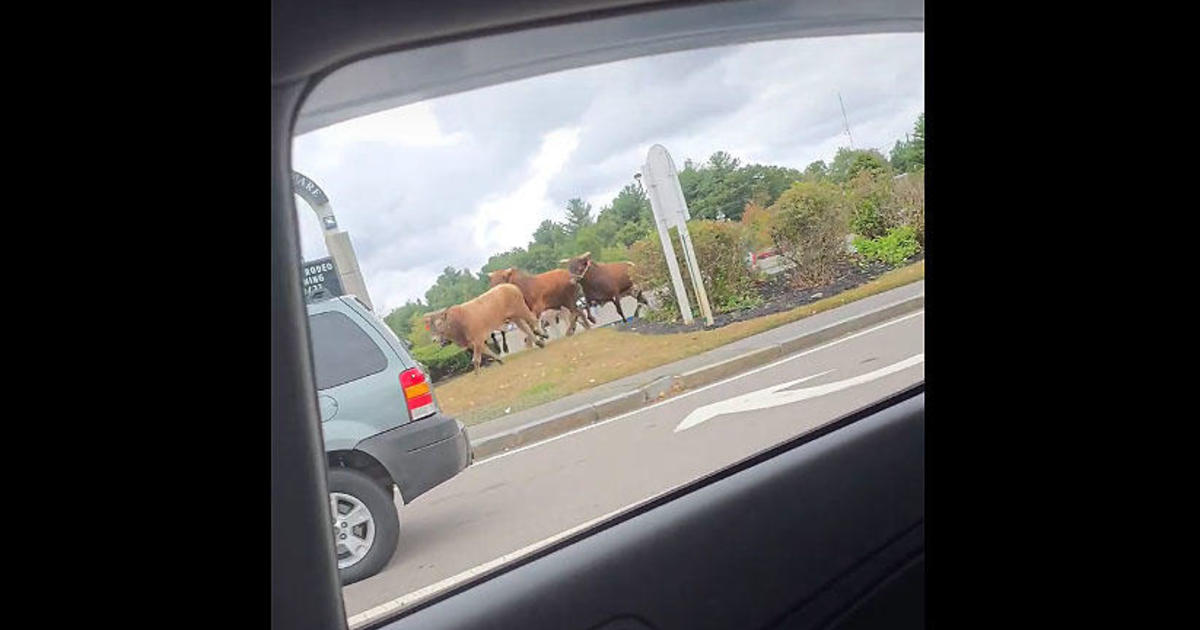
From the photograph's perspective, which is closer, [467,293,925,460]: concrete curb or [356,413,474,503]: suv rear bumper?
[356,413,474,503]: suv rear bumper

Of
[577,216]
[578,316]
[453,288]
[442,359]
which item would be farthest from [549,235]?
[442,359]

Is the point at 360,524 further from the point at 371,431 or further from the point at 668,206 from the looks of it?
the point at 668,206

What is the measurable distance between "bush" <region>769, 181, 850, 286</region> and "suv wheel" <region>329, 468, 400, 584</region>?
1.24 meters

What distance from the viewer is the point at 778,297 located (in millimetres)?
2600

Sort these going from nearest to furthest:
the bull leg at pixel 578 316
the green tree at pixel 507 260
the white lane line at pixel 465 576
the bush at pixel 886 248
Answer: the white lane line at pixel 465 576 < the green tree at pixel 507 260 < the bull leg at pixel 578 316 < the bush at pixel 886 248

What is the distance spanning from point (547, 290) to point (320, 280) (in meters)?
0.69

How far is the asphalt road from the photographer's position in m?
1.91

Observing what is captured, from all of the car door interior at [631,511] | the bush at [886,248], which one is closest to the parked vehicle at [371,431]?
the car door interior at [631,511]

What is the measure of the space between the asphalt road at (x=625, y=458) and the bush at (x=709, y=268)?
28cm

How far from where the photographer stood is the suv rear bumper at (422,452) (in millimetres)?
1892

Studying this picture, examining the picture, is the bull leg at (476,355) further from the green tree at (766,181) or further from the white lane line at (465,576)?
the green tree at (766,181)

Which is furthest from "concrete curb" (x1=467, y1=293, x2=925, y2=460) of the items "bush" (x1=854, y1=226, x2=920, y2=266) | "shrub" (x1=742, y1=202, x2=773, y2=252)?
"shrub" (x1=742, y1=202, x2=773, y2=252)

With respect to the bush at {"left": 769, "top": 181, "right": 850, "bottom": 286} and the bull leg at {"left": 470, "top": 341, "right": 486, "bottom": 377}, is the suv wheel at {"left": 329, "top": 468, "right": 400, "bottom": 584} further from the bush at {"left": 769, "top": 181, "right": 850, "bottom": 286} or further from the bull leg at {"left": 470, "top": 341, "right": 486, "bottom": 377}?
the bush at {"left": 769, "top": 181, "right": 850, "bottom": 286}
